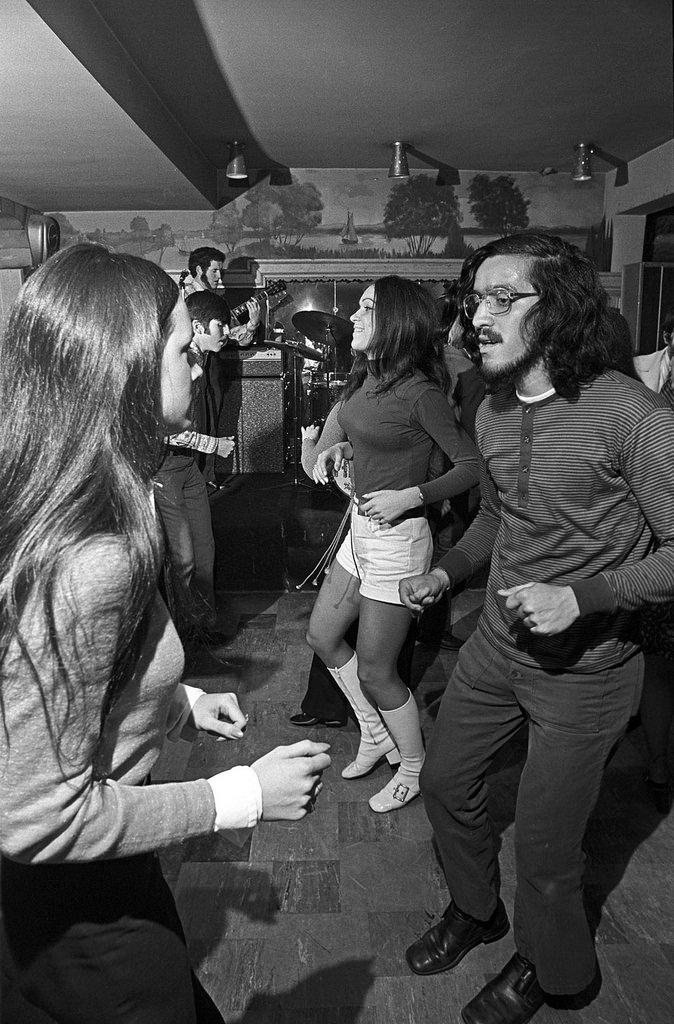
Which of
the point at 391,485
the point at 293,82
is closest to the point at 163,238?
the point at 293,82

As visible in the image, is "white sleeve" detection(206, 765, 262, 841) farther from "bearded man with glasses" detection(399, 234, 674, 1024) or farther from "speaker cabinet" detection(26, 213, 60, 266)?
"speaker cabinet" detection(26, 213, 60, 266)

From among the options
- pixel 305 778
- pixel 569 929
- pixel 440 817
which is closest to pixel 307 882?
pixel 440 817

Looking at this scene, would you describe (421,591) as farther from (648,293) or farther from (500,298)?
(648,293)

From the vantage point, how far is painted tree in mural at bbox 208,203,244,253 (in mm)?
7043

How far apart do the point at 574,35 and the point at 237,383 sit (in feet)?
9.51

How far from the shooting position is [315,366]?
5.77 m

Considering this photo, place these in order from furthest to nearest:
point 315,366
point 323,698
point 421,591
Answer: point 315,366 < point 323,698 < point 421,591

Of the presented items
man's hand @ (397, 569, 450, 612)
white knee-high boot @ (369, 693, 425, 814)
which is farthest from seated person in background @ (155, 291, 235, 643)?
Result: man's hand @ (397, 569, 450, 612)

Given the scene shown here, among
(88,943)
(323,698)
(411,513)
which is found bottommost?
(323,698)

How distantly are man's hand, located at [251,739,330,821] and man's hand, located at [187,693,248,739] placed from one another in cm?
22

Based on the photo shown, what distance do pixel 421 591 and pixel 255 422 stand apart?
12.7 feet

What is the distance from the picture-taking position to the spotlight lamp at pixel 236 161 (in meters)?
5.99

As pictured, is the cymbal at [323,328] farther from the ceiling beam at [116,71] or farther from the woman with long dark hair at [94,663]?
the woman with long dark hair at [94,663]

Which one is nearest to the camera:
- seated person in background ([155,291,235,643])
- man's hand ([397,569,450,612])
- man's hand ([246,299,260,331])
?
man's hand ([397,569,450,612])
